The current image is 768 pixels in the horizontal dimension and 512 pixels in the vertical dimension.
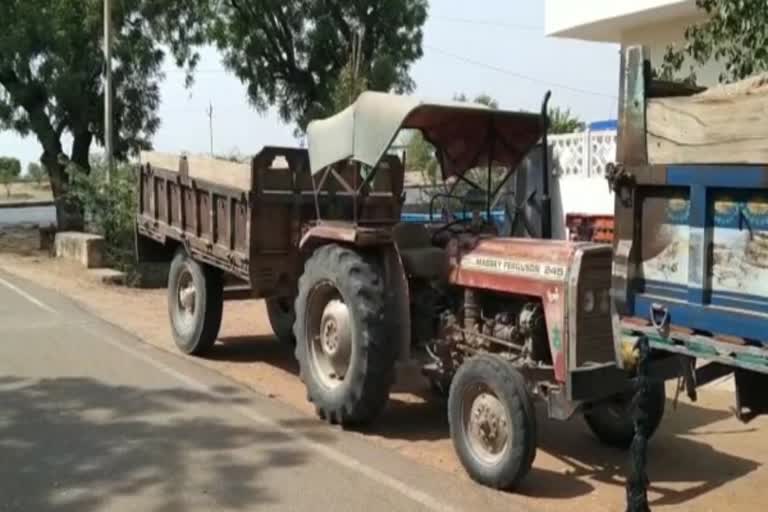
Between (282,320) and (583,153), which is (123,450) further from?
(583,153)

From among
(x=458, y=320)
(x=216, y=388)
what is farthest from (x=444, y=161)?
(x=216, y=388)

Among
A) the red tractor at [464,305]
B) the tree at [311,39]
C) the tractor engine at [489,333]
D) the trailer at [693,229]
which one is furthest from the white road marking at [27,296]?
the tree at [311,39]

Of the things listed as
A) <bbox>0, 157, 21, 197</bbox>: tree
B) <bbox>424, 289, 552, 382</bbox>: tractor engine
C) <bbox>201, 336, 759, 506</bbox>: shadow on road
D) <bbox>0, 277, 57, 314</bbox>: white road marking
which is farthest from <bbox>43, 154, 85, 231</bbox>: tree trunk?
<bbox>0, 157, 21, 197</bbox>: tree

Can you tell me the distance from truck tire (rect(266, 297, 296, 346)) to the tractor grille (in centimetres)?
528

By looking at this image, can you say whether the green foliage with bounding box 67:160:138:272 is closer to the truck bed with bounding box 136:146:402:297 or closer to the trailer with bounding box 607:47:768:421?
the truck bed with bounding box 136:146:402:297

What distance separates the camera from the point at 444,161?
7762 mm

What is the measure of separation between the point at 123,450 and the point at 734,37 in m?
5.11

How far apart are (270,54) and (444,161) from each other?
2148 centimetres

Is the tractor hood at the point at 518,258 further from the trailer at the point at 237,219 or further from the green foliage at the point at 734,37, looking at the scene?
the green foliage at the point at 734,37

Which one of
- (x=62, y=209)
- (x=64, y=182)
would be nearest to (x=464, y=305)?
(x=64, y=182)

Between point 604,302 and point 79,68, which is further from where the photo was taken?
point 79,68

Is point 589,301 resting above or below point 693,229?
below

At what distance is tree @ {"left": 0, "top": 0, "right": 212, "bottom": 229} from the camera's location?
24.3 m

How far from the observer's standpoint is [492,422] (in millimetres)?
5992
